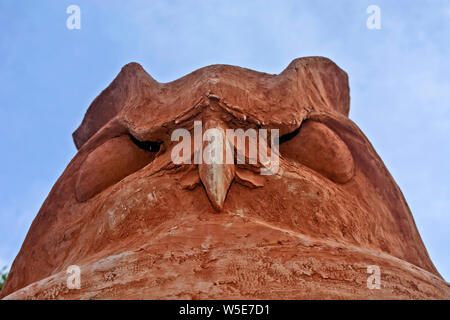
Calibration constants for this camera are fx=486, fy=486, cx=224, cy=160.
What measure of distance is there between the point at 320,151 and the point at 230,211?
1.19m

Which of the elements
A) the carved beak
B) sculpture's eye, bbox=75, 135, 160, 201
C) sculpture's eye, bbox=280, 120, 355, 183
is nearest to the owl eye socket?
sculpture's eye, bbox=75, 135, 160, 201

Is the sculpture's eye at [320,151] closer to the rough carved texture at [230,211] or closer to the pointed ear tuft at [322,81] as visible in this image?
the rough carved texture at [230,211]

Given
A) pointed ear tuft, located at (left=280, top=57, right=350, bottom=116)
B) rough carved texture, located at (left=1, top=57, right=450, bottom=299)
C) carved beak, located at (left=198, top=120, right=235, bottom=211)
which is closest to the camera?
rough carved texture, located at (left=1, top=57, right=450, bottom=299)

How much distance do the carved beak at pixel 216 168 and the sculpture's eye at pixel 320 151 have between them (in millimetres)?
838

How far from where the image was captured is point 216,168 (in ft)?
10.2

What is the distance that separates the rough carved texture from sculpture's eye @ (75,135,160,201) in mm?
12

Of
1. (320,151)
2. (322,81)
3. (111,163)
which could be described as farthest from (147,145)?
(322,81)

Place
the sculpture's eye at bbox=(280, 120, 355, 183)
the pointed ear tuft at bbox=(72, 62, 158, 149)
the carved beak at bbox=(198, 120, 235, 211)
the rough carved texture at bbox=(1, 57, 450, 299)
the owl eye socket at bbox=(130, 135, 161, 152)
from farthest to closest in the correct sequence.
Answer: the pointed ear tuft at bbox=(72, 62, 158, 149) < the owl eye socket at bbox=(130, 135, 161, 152) < the sculpture's eye at bbox=(280, 120, 355, 183) < the carved beak at bbox=(198, 120, 235, 211) < the rough carved texture at bbox=(1, 57, 450, 299)

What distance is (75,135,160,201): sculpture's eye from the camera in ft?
13.2

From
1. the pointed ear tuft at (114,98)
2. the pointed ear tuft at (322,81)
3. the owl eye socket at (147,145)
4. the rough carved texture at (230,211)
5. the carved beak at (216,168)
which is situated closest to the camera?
the rough carved texture at (230,211)

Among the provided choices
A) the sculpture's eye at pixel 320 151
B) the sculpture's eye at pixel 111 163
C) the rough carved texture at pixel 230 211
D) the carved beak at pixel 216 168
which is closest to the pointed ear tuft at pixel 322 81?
the rough carved texture at pixel 230 211

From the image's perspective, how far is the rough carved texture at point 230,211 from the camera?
2.48 m

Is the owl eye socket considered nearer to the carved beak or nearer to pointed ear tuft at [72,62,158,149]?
pointed ear tuft at [72,62,158,149]
